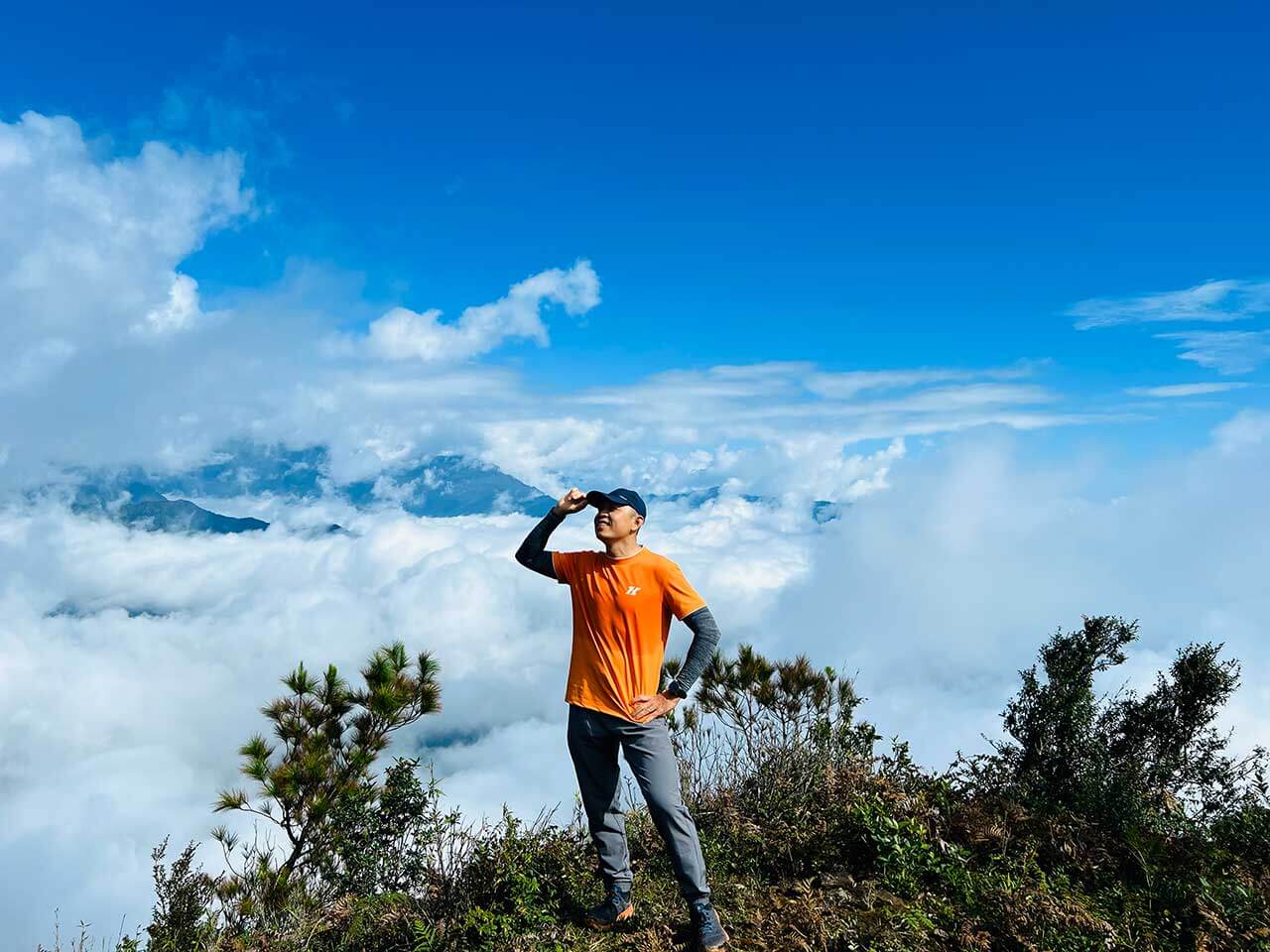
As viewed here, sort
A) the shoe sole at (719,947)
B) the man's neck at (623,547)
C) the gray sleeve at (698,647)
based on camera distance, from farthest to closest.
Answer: the man's neck at (623,547), the gray sleeve at (698,647), the shoe sole at (719,947)

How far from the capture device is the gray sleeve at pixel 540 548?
4371 mm

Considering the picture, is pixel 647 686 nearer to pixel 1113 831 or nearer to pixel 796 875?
pixel 796 875

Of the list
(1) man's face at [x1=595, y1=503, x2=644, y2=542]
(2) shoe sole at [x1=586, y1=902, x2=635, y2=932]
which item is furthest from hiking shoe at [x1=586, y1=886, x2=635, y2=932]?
(1) man's face at [x1=595, y1=503, x2=644, y2=542]

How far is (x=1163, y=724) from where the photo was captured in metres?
6.13

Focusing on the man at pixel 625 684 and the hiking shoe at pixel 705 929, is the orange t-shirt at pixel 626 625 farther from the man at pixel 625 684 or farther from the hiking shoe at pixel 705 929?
the hiking shoe at pixel 705 929

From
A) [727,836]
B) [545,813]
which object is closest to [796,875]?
[727,836]

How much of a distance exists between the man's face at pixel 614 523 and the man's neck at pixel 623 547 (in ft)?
0.09

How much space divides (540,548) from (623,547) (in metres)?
0.51

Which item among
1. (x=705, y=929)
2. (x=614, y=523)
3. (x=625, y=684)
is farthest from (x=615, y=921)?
(x=614, y=523)

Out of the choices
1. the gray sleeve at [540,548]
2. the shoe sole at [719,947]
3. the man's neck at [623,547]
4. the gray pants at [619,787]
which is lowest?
the shoe sole at [719,947]

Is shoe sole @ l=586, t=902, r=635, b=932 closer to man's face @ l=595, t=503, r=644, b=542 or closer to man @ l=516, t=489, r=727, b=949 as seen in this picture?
man @ l=516, t=489, r=727, b=949

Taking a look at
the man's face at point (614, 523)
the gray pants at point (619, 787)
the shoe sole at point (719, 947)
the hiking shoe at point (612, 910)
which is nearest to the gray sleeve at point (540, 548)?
the man's face at point (614, 523)

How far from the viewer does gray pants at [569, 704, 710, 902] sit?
13.1ft

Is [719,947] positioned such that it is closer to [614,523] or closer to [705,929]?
[705,929]
